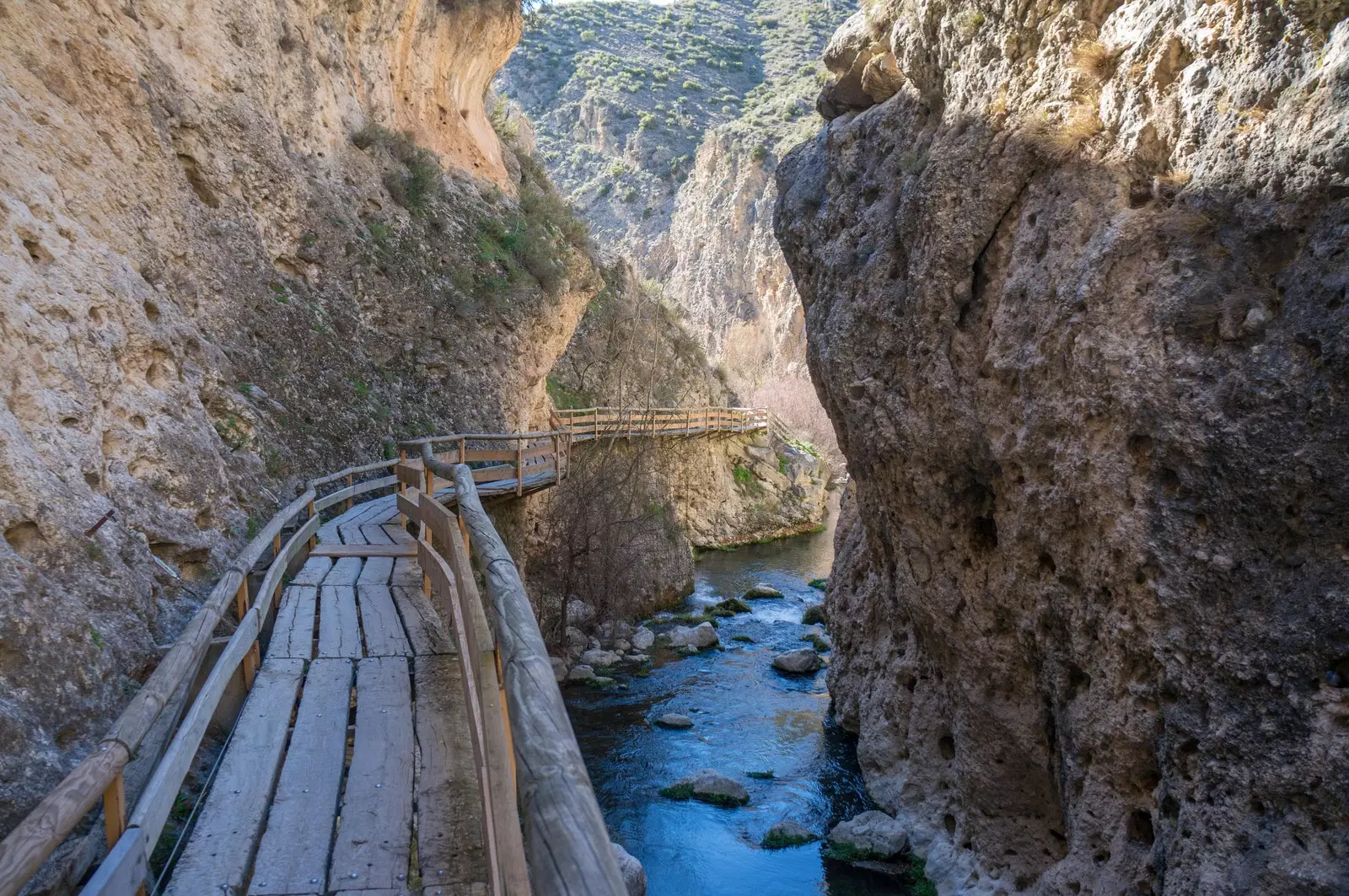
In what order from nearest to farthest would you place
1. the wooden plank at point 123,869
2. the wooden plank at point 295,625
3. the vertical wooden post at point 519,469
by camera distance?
the wooden plank at point 123,869, the wooden plank at point 295,625, the vertical wooden post at point 519,469

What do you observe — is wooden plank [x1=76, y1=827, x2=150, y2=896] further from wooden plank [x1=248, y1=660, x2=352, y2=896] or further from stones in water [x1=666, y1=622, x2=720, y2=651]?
stones in water [x1=666, y1=622, x2=720, y2=651]

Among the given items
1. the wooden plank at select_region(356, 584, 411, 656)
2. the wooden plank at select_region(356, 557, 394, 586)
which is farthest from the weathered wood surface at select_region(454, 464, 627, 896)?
the wooden plank at select_region(356, 557, 394, 586)

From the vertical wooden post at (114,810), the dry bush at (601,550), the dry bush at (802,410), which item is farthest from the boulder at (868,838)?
the dry bush at (802,410)

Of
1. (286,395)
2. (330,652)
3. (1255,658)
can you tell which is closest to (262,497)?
(286,395)

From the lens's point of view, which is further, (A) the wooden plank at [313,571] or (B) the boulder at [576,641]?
(B) the boulder at [576,641]

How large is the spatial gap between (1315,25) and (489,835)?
6.01 metres

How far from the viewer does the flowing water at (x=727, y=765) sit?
8.77 meters

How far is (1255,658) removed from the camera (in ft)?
15.8

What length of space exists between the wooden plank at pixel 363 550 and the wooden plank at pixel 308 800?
3606mm

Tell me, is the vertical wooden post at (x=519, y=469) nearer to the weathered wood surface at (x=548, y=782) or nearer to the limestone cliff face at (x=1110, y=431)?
the limestone cliff face at (x=1110, y=431)

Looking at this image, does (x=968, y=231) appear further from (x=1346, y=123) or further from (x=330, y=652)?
(x=330, y=652)

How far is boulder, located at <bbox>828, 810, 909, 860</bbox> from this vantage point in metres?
8.92

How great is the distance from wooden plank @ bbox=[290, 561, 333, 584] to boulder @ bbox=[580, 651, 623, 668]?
789 cm

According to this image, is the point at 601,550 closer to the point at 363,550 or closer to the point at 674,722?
the point at 674,722
